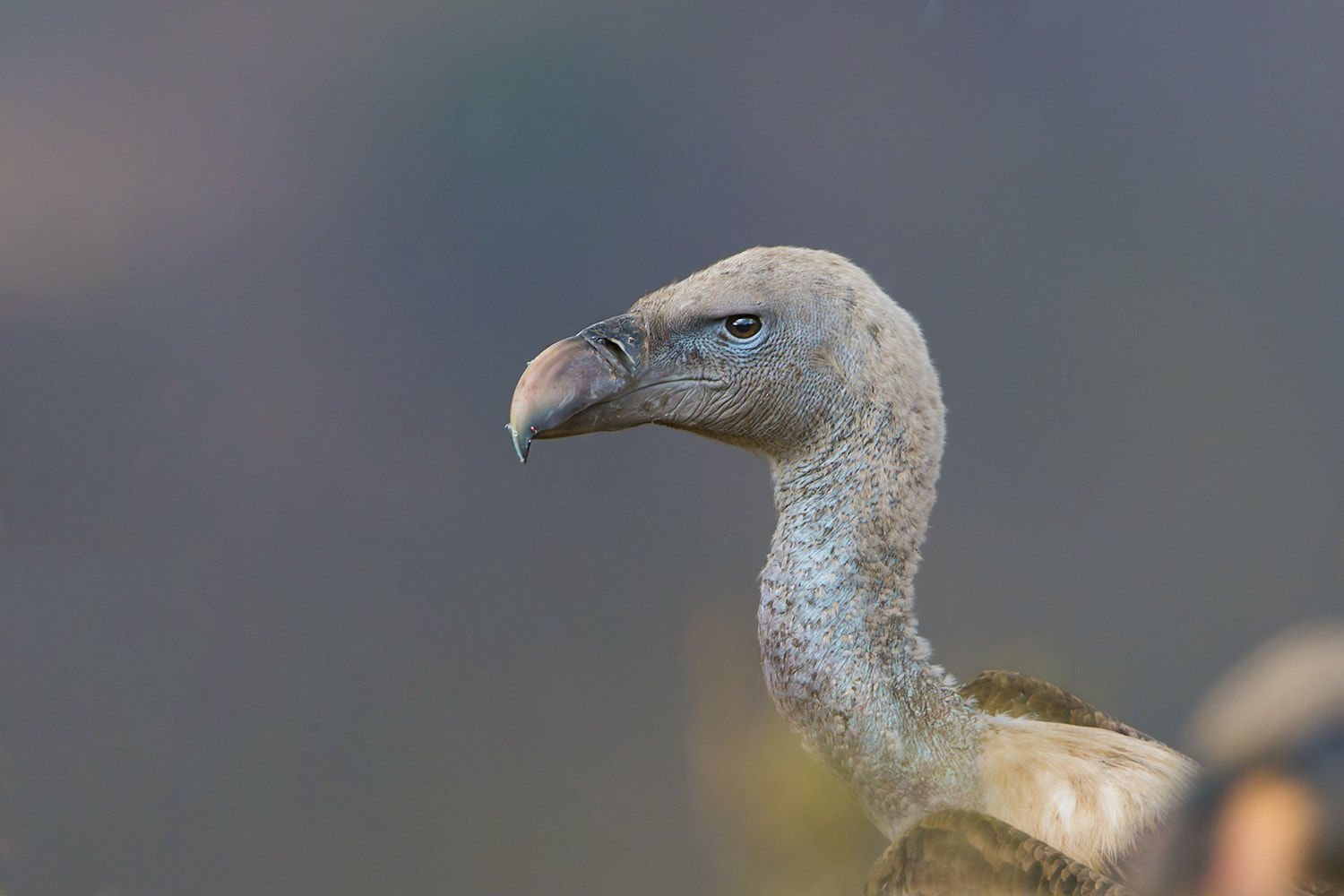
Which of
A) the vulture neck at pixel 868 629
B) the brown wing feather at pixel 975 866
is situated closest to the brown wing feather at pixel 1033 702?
the vulture neck at pixel 868 629

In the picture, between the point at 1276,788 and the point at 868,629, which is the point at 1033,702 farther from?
the point at 1276,788

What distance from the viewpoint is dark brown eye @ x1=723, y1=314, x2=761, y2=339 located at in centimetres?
162

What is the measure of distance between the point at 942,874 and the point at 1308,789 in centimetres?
81

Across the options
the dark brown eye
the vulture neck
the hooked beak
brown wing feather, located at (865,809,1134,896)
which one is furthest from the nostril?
brown wing feather, located at (865,809,1134,896)

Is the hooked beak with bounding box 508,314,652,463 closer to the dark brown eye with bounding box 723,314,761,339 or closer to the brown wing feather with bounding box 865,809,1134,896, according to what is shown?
the dark brown eye with bounding box 723,314,761,339

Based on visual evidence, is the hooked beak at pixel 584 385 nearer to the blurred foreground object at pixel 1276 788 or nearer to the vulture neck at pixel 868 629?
the vulture neck at pixel 868 629

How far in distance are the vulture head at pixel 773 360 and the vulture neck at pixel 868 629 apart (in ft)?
0.08

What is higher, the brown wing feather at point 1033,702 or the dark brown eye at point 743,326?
the dark brown eye at point 743,326

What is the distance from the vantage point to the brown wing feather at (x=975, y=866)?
121cm

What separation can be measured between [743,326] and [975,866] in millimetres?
869

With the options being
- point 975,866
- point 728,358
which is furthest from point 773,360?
point 975,866

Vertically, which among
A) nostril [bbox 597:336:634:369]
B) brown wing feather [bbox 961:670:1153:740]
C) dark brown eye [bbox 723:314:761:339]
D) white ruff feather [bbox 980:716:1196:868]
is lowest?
white ruff feather [bbox 980:716:1196:868]

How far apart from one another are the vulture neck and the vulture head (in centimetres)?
2

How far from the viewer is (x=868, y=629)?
1.50 metres
